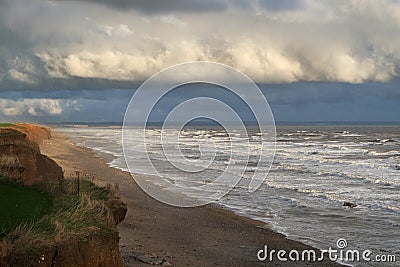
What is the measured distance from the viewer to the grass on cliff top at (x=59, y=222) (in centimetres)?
821

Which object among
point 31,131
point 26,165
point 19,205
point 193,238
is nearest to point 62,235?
point 19,205

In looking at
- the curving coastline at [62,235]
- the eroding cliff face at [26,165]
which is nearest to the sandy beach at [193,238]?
the curving coastline at [62,235]

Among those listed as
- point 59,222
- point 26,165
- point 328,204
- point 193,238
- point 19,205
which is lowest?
point 193,238

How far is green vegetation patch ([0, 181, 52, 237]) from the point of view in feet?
29.6

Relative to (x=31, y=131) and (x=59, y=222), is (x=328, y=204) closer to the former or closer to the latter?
(x=59, y=222)

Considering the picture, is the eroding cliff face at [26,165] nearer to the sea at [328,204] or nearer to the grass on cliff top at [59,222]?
the grass on cliff top at [59,222]

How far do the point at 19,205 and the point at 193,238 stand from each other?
7534mm

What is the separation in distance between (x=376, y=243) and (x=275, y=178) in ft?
58.6

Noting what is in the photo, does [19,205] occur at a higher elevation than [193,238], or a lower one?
higher

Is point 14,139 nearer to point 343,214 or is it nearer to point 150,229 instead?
point 150,229

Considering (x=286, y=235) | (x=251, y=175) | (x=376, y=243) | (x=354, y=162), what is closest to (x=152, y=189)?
(x=251, y=175)

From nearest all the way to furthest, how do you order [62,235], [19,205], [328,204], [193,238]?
[62,235] < [19,205] < [193,238] < [328,204]

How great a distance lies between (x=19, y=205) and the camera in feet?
32.8

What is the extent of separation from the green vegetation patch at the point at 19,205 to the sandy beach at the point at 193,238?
2858mm
